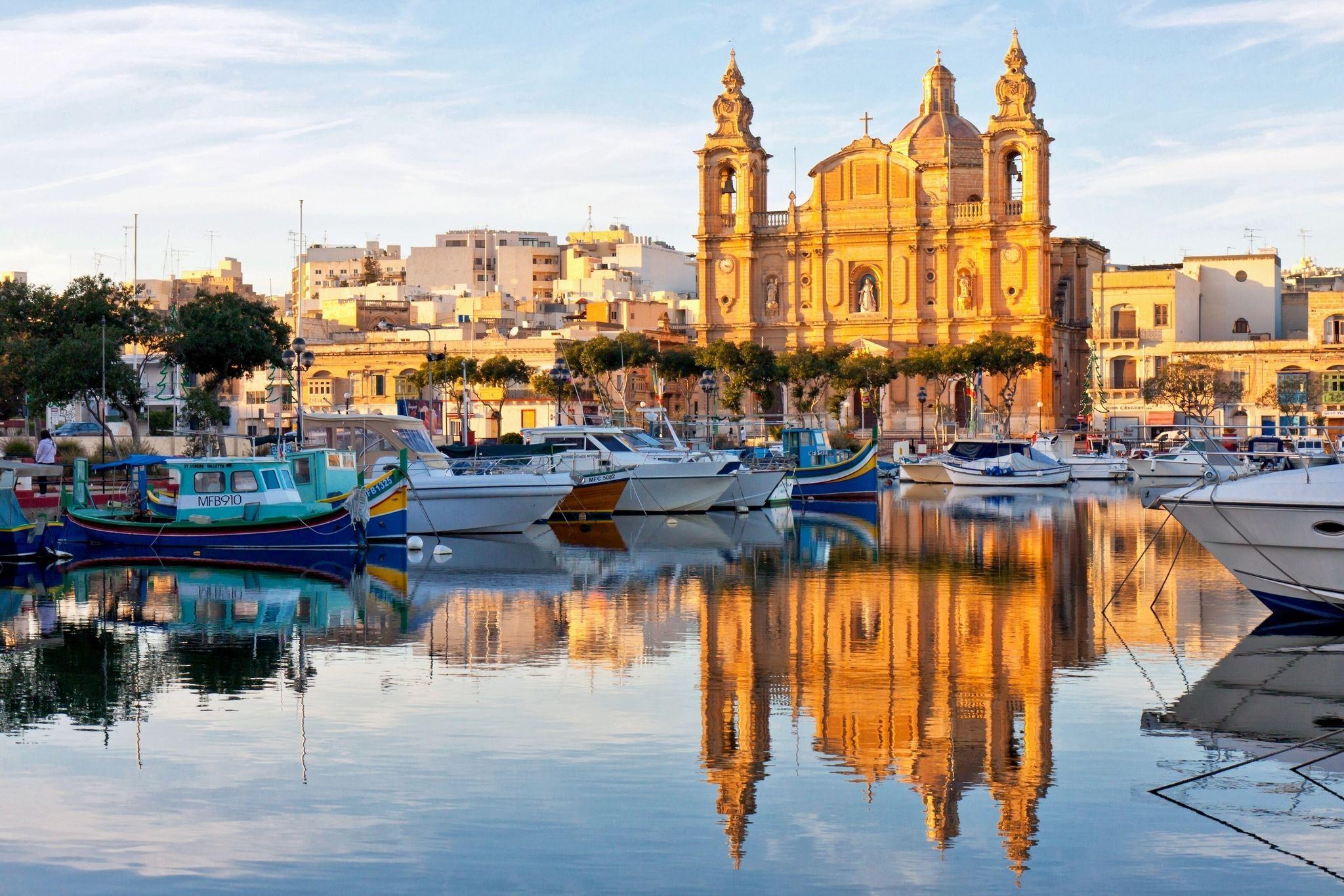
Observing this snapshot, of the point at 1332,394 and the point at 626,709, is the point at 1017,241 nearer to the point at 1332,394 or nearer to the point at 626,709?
the point at 1332,394

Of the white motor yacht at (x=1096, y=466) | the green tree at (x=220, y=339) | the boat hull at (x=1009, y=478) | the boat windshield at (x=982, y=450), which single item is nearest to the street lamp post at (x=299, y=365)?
the green tree at (x=220, y=339)

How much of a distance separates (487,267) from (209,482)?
11254cm

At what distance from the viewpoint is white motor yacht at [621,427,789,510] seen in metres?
44.6

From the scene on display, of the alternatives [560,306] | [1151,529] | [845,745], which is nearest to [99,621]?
[845,745]

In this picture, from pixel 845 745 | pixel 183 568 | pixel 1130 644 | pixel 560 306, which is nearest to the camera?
pixel 845 745

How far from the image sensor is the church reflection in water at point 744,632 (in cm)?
1343

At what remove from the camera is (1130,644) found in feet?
63.0

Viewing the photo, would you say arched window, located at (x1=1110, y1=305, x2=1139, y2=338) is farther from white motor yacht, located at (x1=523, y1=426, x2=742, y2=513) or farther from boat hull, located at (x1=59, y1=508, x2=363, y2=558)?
boat hull, located at (x1=59, y1=508, x2=363, y2=558)

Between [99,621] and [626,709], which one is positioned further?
[99,621]

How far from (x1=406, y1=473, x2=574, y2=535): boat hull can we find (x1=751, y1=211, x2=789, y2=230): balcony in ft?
194

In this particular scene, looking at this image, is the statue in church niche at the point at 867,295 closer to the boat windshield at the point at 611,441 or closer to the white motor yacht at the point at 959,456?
the white motor yacht at the point at 959,456

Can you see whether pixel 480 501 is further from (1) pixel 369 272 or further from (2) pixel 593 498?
(1) pixel 369 272

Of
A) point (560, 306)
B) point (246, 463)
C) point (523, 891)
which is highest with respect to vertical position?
point (560, 306)

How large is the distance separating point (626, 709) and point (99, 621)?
28.3 ft
